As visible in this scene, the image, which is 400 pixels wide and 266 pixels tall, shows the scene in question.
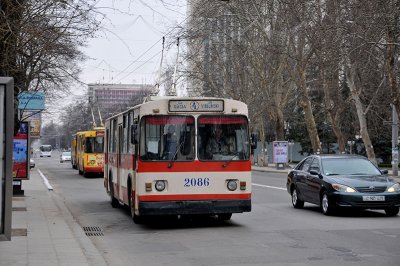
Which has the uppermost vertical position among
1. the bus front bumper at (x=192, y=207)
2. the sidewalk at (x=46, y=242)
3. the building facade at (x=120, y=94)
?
the building facade at (x=120, y=94)

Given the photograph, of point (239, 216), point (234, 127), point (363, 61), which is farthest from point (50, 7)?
point (363, 61)

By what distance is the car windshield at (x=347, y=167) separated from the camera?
17.5 meters

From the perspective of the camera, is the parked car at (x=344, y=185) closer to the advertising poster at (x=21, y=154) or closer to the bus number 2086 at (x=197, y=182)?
the bus number 2086 at (x=197, y=182)

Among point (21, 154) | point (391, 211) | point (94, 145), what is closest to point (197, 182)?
point (391, 211)

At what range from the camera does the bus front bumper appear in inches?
567

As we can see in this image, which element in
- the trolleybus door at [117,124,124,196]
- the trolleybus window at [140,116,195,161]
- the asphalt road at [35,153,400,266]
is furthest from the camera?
the trolleybus door at [117,124,124,196]

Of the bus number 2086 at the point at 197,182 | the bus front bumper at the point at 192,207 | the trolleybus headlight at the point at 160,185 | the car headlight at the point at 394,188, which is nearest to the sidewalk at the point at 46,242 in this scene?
the bus front bumper at the point at 192,207

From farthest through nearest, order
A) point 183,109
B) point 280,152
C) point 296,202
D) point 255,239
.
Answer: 1. point 280,152
2. point 296,202
3. point 183,109
4. point 255,239

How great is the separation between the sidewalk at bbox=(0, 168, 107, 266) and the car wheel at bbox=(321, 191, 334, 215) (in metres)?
6.09

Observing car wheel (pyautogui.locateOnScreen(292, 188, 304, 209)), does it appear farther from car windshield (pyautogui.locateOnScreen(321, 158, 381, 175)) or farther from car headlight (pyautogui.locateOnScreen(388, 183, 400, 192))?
car headlight (pyautogui.locateOnScreen(388, 183, 400, 192))

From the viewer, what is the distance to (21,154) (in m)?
Answer: 23.3

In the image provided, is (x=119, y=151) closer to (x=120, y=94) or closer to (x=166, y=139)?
(x=166, y=139)

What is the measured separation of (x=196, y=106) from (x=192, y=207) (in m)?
2.16

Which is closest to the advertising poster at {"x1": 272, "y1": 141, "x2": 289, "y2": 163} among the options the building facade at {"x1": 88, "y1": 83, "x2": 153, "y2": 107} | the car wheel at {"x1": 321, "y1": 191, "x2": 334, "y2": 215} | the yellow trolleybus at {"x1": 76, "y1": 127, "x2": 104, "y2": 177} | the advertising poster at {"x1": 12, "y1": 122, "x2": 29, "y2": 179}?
the building facade at {"x1": 88, "y1": 83, "x2": 153, "y2": 107}
